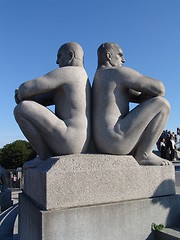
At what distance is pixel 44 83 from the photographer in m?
2.84

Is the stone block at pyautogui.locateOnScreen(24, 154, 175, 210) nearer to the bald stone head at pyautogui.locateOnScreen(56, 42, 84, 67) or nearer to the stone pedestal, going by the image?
the stone pedestal

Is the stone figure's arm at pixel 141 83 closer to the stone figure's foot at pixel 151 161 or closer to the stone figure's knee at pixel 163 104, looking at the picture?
the stone figure's knee at pixel 163 104

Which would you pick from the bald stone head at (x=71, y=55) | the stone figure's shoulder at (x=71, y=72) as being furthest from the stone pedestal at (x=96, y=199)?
the bald stone head at (x=71, y=55)

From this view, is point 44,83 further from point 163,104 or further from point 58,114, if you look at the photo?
point 163,104

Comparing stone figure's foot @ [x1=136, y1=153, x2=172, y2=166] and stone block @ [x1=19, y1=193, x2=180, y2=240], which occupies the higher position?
stone figure's foot @ [x1=136, y1=153, x2=172, y2=166]

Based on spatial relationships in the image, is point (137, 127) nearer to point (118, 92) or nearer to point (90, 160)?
point (118, 92)

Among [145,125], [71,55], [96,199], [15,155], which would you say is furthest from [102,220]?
[15,155]

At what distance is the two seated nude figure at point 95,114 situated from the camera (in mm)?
2771

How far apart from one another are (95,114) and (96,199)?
108cm

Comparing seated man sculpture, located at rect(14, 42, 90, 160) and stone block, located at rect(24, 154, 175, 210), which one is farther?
seated man sculpture, located at rect(14, 42, 90, 160)

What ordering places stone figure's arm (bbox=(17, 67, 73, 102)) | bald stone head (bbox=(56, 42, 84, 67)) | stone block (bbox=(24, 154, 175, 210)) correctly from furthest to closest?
1. bald stone head (bbox=(56, 42, 84, 67))
2. stone figure's arm (bbox=(17, 67, 73, 102))
3. stone block (bbox=(24, 154, 175, 210))

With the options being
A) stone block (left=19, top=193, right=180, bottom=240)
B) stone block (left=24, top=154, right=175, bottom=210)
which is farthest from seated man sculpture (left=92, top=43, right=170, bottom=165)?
stone block (left=19, top=193, right=180, bottom=240)

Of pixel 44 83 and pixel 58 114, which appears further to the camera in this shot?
pixel 58 114

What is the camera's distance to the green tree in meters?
36.7
